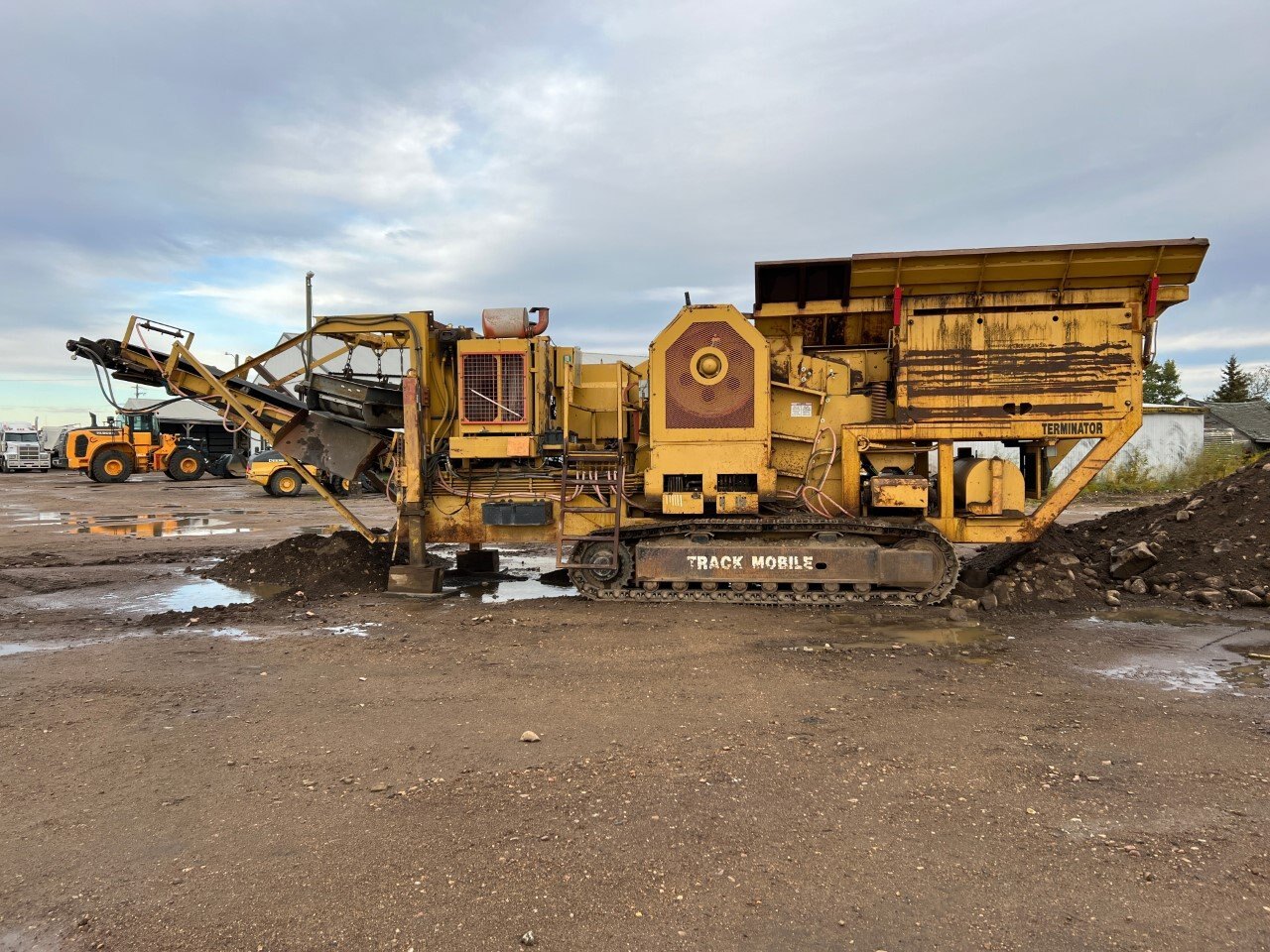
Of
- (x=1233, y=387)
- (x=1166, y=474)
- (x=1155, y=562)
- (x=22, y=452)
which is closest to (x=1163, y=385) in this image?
(x=1233, y=387)

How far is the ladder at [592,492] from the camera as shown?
789 centimetres

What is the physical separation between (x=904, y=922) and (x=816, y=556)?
4851mm

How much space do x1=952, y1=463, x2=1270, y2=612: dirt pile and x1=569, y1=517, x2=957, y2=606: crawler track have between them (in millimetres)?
555

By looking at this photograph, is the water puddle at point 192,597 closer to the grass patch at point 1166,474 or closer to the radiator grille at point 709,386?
the radiator grille at point 709,386

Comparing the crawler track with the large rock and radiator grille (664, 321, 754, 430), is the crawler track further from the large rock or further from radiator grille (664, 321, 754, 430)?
the large rock

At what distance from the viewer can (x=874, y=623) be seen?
6.78 metres

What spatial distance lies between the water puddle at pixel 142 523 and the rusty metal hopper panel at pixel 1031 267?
42.8ft

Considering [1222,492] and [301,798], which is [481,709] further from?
[1222,492]

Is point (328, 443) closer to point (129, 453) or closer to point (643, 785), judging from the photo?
point (643, 785)

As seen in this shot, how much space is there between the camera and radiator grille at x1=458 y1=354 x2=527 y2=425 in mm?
8383

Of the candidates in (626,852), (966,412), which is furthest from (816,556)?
(626,852)

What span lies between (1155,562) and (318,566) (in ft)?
30.7

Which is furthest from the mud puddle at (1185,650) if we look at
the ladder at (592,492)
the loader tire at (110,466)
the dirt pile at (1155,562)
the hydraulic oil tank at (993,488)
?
the loader tire at (110,466)

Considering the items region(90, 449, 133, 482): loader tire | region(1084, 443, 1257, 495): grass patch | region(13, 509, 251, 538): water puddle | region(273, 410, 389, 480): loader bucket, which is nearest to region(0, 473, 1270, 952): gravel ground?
region(273, 410, 389, 480): loader bucket
